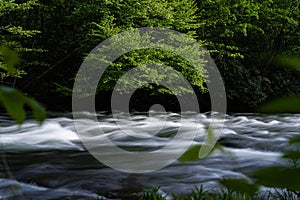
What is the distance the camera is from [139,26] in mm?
10539

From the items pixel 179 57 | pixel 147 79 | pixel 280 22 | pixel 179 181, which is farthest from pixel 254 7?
pixel 179 181

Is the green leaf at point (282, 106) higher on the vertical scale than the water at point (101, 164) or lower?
higher

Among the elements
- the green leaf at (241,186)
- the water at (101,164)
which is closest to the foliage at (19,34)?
the water at (101,164)

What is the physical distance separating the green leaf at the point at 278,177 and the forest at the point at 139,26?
7259 millimetres

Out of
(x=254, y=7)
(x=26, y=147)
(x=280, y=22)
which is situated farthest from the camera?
(x=280, y=22)

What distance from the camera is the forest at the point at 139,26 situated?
33.1 ft

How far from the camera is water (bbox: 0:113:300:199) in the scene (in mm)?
3539

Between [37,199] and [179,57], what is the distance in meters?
7.68

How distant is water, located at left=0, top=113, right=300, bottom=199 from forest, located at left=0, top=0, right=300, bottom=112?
1310mm

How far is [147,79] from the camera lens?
9.95m

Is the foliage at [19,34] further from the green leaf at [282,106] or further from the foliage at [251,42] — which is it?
the green leaf at [282,106]

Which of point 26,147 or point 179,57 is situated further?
point 179,57

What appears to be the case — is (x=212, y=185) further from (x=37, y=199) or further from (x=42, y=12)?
(x=42, y=12)

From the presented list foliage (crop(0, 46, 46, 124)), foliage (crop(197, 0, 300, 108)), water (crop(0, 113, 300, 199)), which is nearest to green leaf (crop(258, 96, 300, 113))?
water (crop(0, 113, 300, 199))
